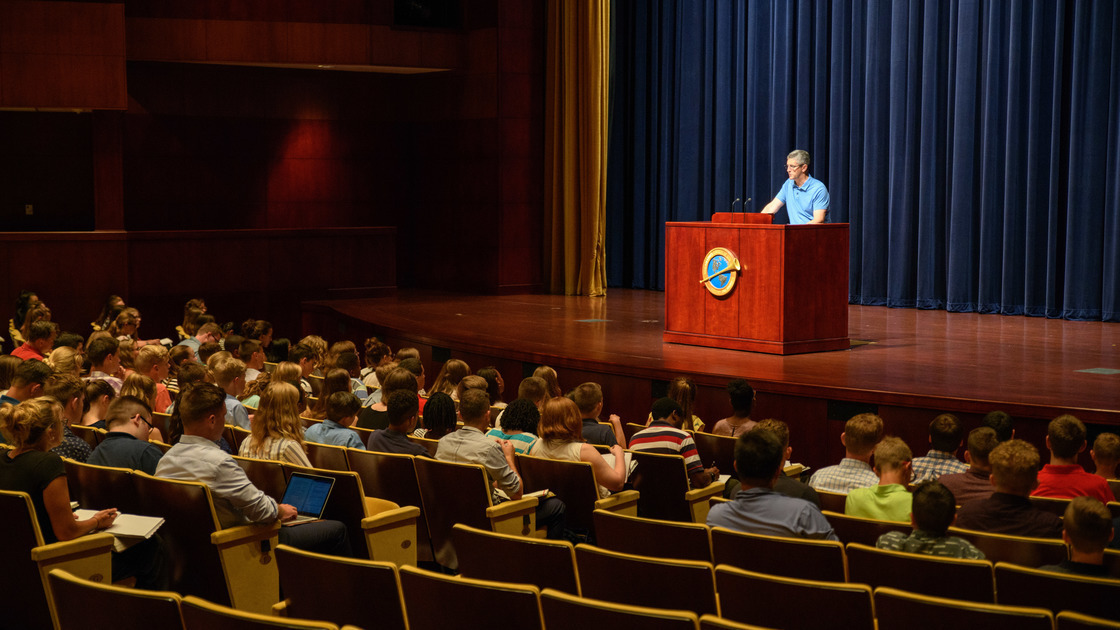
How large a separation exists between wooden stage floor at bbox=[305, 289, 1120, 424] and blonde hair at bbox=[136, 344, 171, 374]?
2.73m

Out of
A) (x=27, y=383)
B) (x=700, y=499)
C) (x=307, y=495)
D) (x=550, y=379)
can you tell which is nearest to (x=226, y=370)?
(x=27, y=383)

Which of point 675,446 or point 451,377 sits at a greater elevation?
point 451,377

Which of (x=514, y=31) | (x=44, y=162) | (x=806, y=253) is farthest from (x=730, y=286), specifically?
(x=44, y=162)

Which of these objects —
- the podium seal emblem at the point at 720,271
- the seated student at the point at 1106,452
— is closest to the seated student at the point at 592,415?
the seated student at the point at 1106,452

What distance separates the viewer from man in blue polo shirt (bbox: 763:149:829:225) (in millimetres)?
8273

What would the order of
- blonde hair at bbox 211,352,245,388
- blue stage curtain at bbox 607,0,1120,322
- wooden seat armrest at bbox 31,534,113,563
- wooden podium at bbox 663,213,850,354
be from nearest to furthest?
wooden seat armrest at bbox 31,534,113,563, blonde hair at bbox 211,352,245,388, wooden podium at bbox 663,213,850,354, blue stage curtain at bbox 607,0,1120,322

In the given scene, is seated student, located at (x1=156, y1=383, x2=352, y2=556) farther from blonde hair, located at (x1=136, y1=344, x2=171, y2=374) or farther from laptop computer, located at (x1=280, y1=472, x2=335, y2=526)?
blonde hair, located at (x1=136, y1=344, x2=171, y2=374)

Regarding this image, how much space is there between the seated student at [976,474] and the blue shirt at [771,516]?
857 mm

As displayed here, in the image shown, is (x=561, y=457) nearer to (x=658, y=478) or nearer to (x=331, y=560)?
(x=658, y=478)

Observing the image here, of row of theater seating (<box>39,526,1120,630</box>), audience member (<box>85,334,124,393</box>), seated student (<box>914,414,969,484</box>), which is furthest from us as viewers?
audience member (<box>85,334,124,393</box>)

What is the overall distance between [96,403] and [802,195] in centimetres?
530

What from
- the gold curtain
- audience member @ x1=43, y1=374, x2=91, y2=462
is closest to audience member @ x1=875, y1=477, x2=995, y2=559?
audience member @ x1=43, y1=374, x2=91, y2=462

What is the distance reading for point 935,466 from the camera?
4402 millimetres

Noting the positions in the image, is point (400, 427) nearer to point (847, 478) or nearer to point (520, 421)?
point (520, 421)
